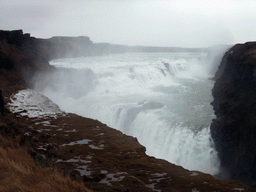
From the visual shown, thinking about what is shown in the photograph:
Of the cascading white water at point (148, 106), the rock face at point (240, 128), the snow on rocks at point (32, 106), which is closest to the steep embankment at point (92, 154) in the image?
the snow on rocks at point (32, 106)

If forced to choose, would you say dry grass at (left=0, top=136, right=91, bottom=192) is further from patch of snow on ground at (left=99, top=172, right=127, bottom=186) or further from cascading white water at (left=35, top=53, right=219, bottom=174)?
cascading white water at (left=35, top=53, right=219, bottom=174)

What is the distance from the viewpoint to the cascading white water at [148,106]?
14.5 metres

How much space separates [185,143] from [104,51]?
107 m

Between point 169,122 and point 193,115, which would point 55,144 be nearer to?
point 169,122

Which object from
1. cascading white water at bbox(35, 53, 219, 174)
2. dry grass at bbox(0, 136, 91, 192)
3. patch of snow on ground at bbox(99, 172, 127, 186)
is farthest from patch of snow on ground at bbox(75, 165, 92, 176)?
cascading white water at bbox(35, 53, 219, 174)

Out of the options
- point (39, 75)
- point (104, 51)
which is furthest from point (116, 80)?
point (104, 51)

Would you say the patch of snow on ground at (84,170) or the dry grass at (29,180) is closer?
the dry grass at (29,180)

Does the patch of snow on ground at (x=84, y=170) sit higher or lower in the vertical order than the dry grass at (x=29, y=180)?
lower

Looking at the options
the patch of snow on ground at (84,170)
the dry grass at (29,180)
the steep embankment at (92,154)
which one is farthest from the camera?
the patch of snow on ground at (84,170)

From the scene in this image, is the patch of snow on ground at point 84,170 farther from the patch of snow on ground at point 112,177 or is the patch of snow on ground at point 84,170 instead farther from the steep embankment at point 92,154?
the patch of snow on ground at point 112,177

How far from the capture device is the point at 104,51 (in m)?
118

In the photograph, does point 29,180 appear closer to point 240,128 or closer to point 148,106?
point 240,128

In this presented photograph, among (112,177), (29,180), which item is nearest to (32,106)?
(112,177)

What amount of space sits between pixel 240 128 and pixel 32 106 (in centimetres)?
1110
